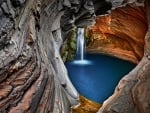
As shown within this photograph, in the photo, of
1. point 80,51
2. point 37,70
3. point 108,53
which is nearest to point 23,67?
point 37,70

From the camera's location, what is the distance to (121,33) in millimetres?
21562

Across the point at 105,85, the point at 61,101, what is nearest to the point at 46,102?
the point at 61,101

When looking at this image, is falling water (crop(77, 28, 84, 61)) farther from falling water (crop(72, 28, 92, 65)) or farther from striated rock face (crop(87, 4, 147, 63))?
striated rock face (crop(87, 4, 147, 63))

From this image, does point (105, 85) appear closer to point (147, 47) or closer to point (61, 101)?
point (147, 47)

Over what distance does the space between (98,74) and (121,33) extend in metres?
Result: 5.47

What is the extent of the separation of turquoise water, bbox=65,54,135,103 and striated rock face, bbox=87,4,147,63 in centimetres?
80

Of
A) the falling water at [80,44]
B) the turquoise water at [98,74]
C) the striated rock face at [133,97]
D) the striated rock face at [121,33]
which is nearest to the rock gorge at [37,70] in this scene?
the striated rock face at [133,97]

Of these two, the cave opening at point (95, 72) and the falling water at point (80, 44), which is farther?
the falling water at point (80, 44)

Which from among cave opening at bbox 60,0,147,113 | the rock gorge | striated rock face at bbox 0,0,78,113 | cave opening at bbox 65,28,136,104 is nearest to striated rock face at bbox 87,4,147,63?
cave opening at bbox 60,0,147,113

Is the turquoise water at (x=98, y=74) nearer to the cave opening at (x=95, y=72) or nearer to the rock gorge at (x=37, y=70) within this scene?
the cave opening at (x=95, y=72)

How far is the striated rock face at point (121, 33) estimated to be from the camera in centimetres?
1941

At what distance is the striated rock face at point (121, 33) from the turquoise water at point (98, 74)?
0.80 metres

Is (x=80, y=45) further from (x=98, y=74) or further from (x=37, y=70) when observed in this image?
(x=37, y=70)

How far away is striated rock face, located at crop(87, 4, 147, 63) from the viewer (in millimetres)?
19406
